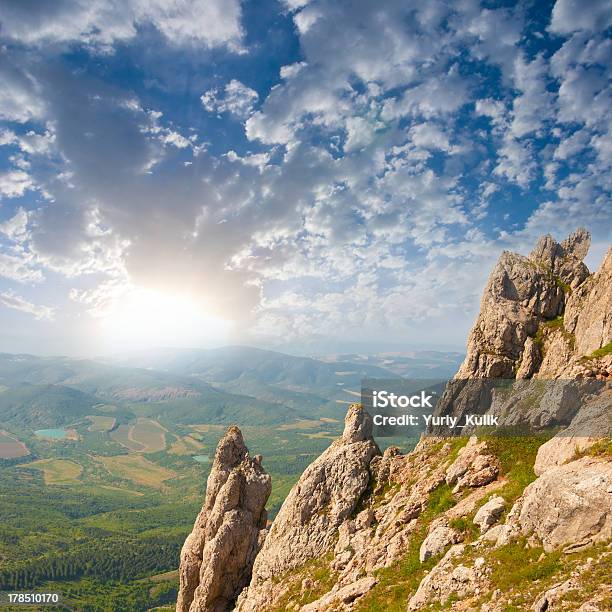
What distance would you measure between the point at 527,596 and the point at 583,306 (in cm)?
3761

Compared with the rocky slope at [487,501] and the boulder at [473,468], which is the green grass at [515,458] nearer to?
the rocky slope at [487,501]

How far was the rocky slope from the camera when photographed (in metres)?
23.9

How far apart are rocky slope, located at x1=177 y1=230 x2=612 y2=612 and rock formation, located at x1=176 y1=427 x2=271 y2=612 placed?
0.28 metres

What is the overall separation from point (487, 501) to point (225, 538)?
3741 centimetres

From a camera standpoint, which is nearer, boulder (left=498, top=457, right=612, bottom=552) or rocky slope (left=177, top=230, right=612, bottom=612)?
boulder (left=498, top=457, right=612, bottom=552)

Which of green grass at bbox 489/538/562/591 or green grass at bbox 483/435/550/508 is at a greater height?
green grass at bbox 483/435/550/508

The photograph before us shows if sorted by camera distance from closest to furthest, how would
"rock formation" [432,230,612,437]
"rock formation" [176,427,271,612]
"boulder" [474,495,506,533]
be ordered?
1. "boulder" [474,495,506,533]
2. "rock formation" [432,230,612,437]
3. "rock formation" [176,427,271,612]

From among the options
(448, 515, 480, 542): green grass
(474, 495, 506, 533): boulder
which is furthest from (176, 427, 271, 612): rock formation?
(474, 495, 506, 533): boulder

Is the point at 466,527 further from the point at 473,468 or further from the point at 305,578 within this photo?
the point at 305,578

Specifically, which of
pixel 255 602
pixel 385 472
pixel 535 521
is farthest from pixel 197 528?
pixel 535 521

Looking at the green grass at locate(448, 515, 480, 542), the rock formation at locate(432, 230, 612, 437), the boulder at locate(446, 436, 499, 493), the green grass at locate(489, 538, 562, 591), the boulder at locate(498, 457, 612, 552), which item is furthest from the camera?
the rock formation at locate(432, 230, 612, 437)

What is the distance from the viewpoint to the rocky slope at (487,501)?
23.9m

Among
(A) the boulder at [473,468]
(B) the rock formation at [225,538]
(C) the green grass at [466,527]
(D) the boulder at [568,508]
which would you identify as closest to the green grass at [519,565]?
(D) the boulder at [568,508]

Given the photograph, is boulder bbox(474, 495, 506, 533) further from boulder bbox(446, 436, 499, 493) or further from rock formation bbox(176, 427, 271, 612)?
rock formation bbox(176, 427, 271, 612)
